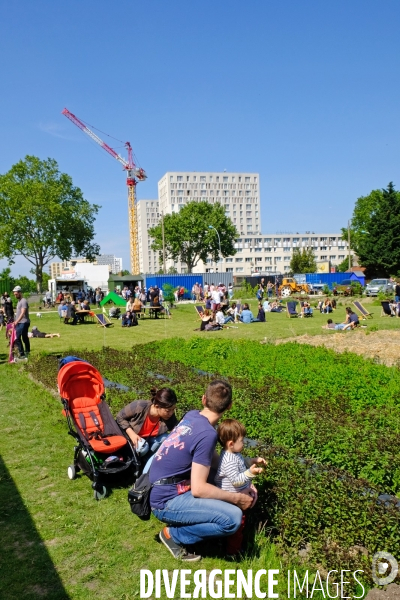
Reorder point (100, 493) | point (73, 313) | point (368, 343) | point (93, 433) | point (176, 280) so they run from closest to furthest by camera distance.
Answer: point (100, 493) → point (93, 433) → point (368, 343) → point (73, 313) → point (176, 280)

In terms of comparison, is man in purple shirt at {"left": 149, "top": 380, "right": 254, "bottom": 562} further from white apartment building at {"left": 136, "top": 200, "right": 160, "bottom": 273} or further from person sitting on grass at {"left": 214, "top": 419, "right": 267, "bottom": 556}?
white apartment building at {"left": 136, "top": 200, "right": 160, "bottom": 273}

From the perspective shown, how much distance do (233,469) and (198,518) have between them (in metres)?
0.43

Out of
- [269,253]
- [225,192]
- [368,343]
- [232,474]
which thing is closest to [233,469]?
[232,474]

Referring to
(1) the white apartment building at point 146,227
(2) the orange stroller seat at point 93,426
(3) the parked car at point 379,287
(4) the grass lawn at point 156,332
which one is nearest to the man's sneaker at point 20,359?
(4) the grass lawn at point 156,332

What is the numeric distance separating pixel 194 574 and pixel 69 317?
848 inches

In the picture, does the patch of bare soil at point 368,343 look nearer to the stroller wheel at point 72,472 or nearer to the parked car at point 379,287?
the stroller wheel at point 72,472

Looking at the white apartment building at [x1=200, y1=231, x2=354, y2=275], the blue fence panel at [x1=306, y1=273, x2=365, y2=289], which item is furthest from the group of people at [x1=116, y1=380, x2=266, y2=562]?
the white apartment building at [x1=200, y1=231, x2=354, y2=275]

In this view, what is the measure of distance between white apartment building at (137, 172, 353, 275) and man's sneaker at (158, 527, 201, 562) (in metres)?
122

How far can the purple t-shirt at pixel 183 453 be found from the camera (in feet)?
12.1

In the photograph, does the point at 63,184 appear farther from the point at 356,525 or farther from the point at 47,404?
the point at 356,525

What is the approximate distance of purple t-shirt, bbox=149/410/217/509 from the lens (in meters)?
3.68

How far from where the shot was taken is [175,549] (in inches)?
152

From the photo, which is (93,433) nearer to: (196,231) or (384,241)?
(384,241)

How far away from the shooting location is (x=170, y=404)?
191 inches
